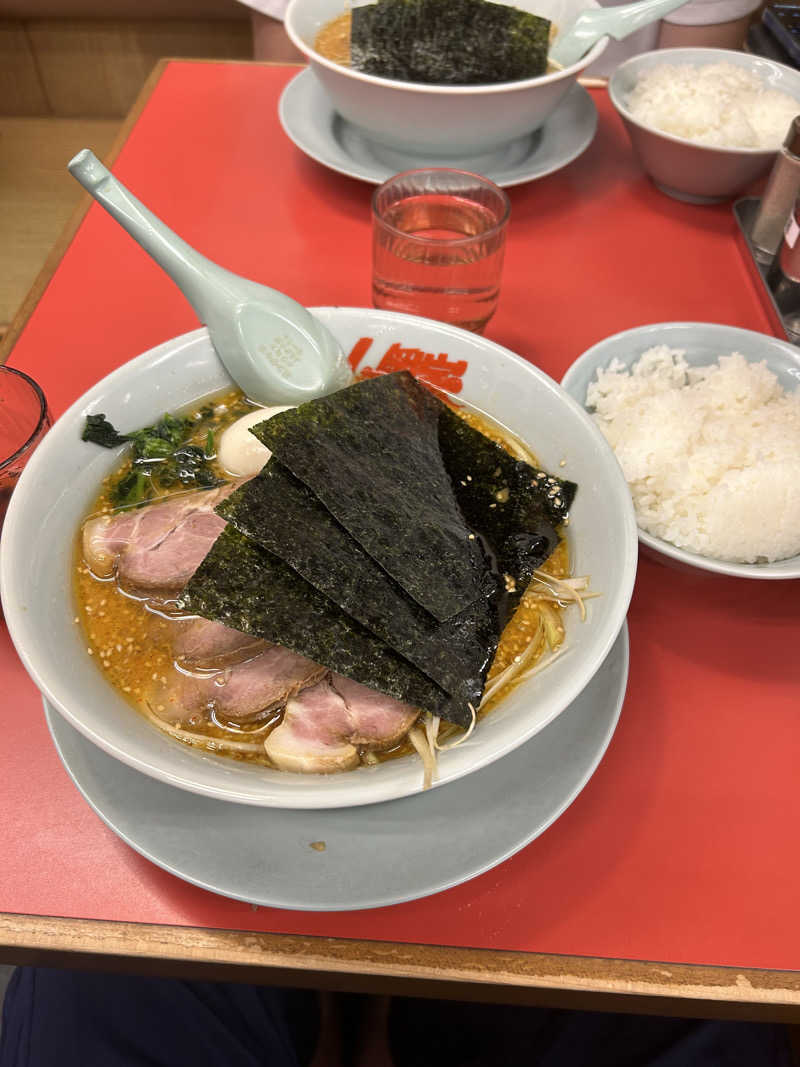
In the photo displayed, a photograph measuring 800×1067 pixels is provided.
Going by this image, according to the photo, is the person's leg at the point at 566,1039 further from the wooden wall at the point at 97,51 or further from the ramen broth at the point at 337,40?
the wooden wall at the point at 97,51

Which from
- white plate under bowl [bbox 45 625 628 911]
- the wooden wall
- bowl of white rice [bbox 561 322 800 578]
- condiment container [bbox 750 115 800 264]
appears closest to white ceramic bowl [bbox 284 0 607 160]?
condiment container [bbox 750 115 800 264]

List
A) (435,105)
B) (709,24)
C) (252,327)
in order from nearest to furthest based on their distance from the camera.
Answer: (252,327) → (435,105) → (709,24)

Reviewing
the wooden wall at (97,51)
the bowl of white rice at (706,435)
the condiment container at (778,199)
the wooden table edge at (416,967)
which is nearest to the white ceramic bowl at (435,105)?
the condiment container at (778,199)

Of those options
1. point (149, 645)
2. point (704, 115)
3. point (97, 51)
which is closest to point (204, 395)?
point (149, 645)

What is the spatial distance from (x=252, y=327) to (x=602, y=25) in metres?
0.95

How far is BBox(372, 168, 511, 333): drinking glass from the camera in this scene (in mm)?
1154

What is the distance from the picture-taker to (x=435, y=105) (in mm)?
1304

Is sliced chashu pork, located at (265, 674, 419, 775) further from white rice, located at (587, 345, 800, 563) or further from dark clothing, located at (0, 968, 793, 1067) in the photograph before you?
dark clothing, located at (0, 968, 793, 1067)

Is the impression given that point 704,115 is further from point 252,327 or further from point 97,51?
point 97,51

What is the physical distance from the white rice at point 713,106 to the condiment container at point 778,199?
10cm

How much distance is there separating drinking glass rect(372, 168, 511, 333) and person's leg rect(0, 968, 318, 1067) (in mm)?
1073

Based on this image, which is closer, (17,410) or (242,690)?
(242,690)

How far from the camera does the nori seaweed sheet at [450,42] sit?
140 cm

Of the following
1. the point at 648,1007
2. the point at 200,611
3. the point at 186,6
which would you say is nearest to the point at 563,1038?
the point at 648,1007
